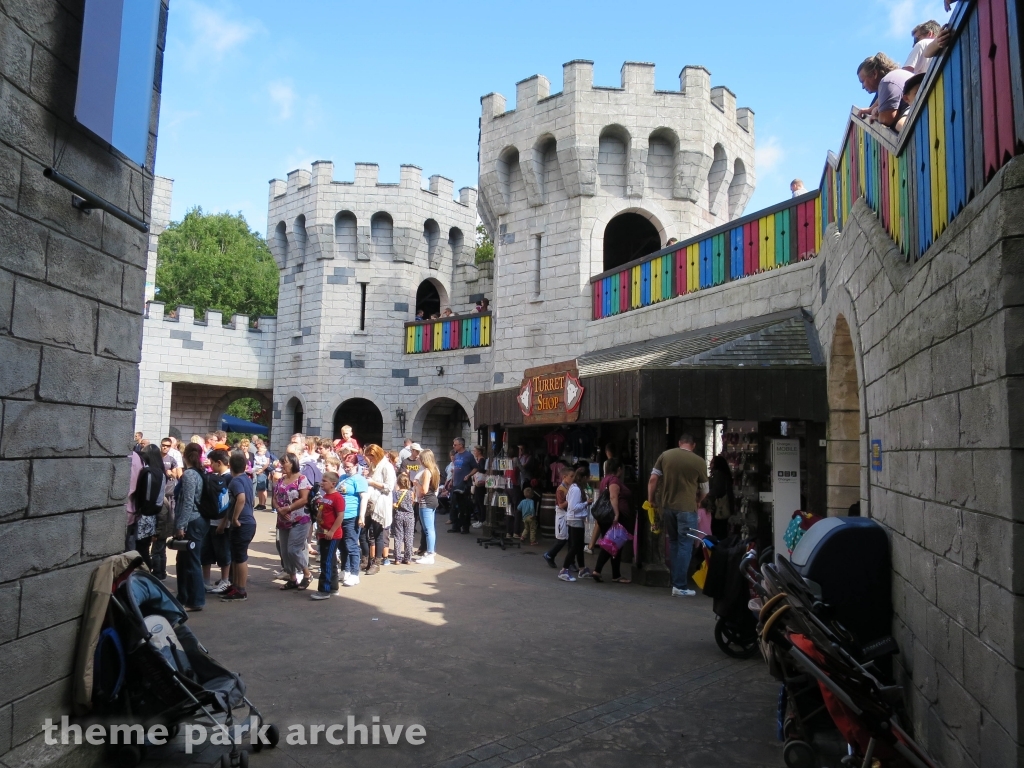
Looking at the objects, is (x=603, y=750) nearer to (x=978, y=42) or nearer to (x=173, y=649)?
(x=173, y=649)

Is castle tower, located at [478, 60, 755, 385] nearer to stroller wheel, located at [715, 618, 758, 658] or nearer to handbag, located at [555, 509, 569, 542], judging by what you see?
handbag, located at [555, 509, 569, 542]

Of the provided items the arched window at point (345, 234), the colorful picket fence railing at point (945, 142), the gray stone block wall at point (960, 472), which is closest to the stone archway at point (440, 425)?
the arched window at point (345, 234)

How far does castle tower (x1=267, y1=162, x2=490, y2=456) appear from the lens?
22.0m

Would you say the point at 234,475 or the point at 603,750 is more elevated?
A: the point at 234,475

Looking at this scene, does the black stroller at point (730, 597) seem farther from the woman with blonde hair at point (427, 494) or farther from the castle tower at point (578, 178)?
the castle tower at point (578, 178)

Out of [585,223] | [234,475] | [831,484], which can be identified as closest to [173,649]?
[234,475]

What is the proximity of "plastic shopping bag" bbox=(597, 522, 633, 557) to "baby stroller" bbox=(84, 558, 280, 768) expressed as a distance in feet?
18.5

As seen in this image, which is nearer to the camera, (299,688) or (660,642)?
(299,688)

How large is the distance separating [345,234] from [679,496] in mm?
16849

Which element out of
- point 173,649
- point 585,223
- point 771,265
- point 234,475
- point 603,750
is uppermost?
point 585,223

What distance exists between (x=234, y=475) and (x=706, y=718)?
5286 millimetres

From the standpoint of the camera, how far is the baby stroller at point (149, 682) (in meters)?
3.87

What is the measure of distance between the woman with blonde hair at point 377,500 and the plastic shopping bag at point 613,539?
9.30 ft

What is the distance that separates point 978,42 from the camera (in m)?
3.05
